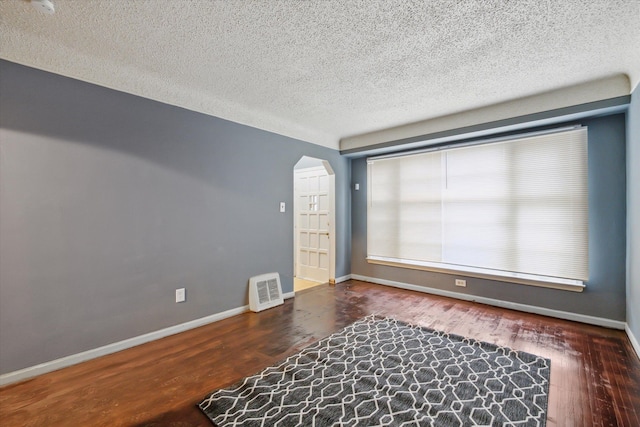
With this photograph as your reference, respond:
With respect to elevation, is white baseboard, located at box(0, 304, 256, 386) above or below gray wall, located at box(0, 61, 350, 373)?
below

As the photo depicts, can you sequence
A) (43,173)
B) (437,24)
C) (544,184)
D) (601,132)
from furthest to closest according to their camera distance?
(544,184) → (601,132) → (43,173) → (437,24)

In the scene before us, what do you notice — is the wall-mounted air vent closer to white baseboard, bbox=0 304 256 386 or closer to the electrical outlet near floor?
white baseboard, bbox=0 304 256 386

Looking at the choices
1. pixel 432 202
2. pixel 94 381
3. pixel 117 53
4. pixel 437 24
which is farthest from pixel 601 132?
pixel 94 381

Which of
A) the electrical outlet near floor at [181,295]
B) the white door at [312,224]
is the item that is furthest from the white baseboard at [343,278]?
the electrical outlet near floor at [181,295]

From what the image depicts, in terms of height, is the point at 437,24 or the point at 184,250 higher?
the point at 437,24

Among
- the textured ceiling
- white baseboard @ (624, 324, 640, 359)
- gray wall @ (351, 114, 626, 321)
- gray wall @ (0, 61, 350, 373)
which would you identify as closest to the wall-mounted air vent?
gray wall @ (0, 61, 350, 373)

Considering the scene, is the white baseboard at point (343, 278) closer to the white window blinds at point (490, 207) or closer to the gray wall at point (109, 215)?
the white window blinds at point (490, 207)

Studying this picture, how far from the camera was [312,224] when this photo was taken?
18.2 ft

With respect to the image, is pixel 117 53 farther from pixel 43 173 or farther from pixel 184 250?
pixel 184 250

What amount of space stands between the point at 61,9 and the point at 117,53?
523 millimetres

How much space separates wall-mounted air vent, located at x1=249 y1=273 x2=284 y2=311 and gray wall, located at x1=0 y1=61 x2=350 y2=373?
0.11 meters

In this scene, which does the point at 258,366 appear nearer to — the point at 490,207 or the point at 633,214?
the point at 490,207

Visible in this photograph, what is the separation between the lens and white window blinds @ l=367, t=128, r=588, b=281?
3297mm

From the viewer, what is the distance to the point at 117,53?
2.35m
